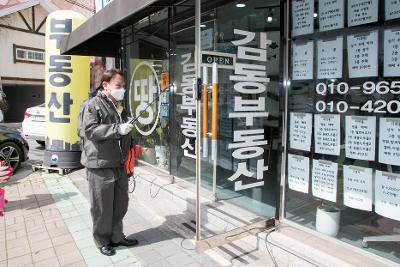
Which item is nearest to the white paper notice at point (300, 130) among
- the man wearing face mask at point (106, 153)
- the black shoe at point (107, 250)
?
the man wearing face mask at point (106, 153)

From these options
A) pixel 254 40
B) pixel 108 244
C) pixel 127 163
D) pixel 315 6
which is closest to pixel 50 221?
pixel 108 244

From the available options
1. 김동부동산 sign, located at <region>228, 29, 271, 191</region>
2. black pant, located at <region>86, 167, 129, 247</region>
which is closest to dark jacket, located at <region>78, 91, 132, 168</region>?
black pant, located at <region>86, 167, 129, 247</region>

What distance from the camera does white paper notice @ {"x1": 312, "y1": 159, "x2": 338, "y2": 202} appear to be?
331 centimetres

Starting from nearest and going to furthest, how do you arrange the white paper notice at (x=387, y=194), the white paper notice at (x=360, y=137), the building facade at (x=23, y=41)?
1. the white paper notice at (x=387, y=194)
2. the white paper notice at (x=360, y=137)
3. the building facade at (x=23, y=41)

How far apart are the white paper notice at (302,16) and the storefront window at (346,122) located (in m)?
0.01

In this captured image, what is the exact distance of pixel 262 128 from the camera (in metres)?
4.00

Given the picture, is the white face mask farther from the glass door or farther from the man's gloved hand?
the glass door

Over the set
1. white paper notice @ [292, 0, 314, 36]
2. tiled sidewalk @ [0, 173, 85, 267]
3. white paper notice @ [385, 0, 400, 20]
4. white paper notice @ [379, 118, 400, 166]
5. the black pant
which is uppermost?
white paper notice @ [292, 0, 314, 36]

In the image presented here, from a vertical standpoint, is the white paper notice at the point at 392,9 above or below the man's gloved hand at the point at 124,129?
above

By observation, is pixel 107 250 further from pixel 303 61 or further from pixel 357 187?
pixel 303 61

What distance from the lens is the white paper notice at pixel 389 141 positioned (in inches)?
109

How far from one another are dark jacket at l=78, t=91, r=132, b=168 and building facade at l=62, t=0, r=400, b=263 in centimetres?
87

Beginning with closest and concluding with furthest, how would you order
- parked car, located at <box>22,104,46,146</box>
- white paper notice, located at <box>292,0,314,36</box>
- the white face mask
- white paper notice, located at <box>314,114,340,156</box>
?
white paper notice, located at <box>314,114,340,156</box> → white paper notice, located at <box>292,0,314,36</box> → the white face mask → parked car, located at <box>22,104,46,146</box>

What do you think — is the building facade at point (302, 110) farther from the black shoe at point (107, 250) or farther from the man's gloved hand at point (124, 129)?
the black shoe at point (107, 250)
